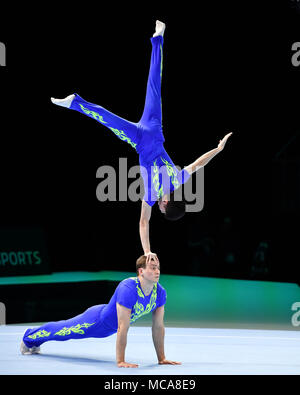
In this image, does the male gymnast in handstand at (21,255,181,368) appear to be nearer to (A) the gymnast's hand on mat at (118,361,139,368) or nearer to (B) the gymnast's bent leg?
(A) the gymnast's hand on mat at (118,361,139,368)

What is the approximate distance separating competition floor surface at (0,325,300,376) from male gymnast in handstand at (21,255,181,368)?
0.12 m

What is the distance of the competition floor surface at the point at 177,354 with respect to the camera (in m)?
3.79

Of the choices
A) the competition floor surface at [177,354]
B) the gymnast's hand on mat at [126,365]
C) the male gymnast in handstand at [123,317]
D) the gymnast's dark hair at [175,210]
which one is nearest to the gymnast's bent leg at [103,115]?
the gymnast's dark hair at [175,210]

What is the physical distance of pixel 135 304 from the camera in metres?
4.05

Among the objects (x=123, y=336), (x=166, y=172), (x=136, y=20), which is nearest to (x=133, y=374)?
(x=123, y=336)

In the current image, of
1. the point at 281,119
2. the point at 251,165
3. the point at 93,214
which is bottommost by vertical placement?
the point at 93,214

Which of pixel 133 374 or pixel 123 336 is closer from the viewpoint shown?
pixel 133 374

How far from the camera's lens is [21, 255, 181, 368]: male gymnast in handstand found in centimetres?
400

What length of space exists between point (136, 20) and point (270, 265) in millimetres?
3771

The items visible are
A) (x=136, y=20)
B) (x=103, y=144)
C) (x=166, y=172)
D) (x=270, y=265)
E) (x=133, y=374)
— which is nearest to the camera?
(x=133, y=374)

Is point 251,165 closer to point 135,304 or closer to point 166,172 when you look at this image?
point 166,172

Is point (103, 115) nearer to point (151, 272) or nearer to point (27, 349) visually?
point (151, 272)

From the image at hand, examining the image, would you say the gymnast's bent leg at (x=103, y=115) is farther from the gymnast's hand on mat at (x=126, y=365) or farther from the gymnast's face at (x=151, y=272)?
the gymnast's hand on mat at (x=126, y=365)

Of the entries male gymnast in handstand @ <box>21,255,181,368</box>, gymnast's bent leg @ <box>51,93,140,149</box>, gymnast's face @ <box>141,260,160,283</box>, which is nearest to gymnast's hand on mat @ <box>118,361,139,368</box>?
male gymnast in handstand @ <box>21,255,181,368</box>
